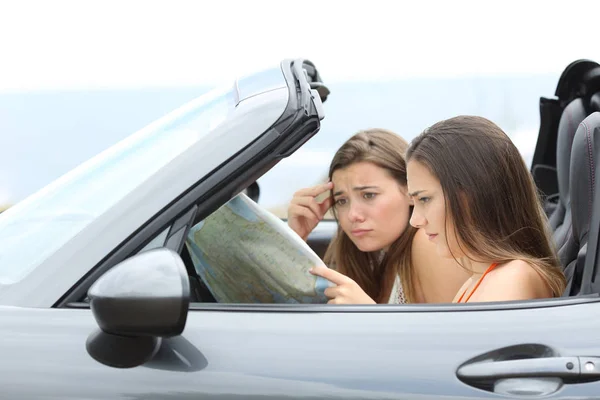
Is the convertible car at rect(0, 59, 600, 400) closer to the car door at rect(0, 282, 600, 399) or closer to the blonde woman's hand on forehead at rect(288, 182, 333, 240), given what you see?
the car door at rect(0, 282, 600, 399)

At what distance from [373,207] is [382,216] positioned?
3 centimetres

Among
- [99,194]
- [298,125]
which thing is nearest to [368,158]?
[298,125]

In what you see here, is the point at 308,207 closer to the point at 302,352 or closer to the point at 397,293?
the point at 397,293

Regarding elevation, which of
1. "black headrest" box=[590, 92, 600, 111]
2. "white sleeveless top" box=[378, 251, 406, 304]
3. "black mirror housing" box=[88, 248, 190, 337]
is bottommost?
"white sleeveless top" box=[378, 251, 406, 304]

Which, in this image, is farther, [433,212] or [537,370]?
[433,212]

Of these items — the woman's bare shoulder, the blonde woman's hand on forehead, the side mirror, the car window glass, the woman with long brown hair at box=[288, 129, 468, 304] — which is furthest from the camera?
the blonde woman's hand on forehead

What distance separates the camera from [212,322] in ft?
4.14

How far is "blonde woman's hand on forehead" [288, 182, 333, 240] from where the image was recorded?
87.0 inches

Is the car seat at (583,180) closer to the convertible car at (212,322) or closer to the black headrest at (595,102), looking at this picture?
the convertible car at (212,322)

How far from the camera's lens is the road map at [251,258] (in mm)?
1658

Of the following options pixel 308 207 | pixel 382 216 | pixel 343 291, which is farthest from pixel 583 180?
pixel 308 207

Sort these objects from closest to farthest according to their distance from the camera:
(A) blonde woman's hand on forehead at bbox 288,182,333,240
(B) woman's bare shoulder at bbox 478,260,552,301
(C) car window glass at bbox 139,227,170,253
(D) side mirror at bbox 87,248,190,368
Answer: (D) side mirror at bbox 87,248,190,368, (C) car window glass at bbox 139,227,170,253, (B) woman's bare shoulder at bbox 478,260,552,301, (A) blonde woman's hand on forehead at bbox 288,182,333,240

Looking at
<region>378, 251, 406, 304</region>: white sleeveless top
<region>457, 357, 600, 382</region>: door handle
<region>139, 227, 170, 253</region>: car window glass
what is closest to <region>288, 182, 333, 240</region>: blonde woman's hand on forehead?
<region>378, 251, 406, 304</region>: white sleeveless top

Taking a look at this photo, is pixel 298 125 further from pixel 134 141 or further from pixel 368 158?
pixel 368 158
